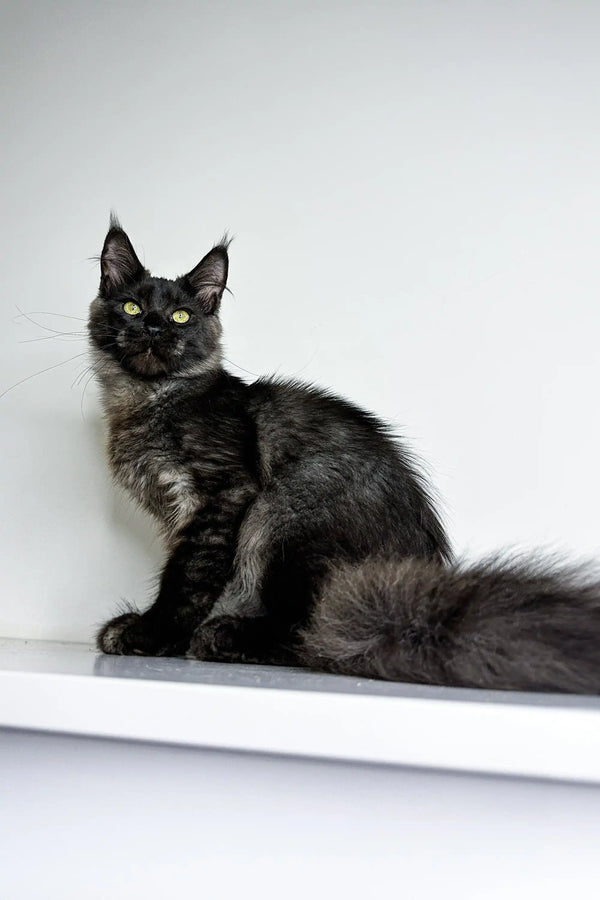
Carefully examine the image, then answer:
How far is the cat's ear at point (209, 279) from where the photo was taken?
73.6 inches

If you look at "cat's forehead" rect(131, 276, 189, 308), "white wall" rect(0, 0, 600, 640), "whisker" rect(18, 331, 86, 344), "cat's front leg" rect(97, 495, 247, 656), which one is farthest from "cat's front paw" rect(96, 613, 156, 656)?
"whisker" rect(18, 331, 86, 344)

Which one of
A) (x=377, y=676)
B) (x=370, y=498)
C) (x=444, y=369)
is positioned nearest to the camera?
(x=377, y=676)

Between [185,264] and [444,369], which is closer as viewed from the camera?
[444,369]

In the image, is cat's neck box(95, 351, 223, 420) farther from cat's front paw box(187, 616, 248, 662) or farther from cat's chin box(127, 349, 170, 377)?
cat's front paw box(187, 616, 248, 662)

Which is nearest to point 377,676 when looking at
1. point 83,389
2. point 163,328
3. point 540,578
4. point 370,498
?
point 540,578

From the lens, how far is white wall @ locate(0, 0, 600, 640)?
198 centimetres

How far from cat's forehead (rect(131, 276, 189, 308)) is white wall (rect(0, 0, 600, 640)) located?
344mm

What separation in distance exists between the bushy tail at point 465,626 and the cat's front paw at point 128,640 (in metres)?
0.40

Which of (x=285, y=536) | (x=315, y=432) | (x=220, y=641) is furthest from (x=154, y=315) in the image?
(x=220, y=641)

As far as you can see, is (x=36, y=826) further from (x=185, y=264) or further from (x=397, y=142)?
(x=397, y=142)

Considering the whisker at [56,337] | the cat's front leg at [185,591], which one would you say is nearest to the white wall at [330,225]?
the whisker at [56,337]

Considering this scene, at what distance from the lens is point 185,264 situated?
222 cm

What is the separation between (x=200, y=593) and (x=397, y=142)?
4.01 feet

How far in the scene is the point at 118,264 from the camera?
1855mm
